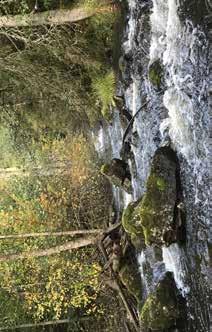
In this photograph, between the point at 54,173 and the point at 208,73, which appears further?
the point at 54,173

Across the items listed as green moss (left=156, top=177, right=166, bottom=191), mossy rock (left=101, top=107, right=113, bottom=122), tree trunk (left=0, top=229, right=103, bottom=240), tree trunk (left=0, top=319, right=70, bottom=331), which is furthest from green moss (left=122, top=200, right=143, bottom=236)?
tree trunk (left=0, top=319, right=70, bottom=331)

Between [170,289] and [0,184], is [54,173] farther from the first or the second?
[170,289]

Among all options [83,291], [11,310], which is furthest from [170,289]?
[11,310]

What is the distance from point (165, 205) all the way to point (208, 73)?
2.02m

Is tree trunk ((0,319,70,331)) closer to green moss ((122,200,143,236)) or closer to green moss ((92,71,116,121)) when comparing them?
green moss ((122,200,143,236))

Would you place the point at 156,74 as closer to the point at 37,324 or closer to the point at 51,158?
the point at 51,158

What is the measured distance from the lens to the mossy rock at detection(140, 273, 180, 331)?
332 inches

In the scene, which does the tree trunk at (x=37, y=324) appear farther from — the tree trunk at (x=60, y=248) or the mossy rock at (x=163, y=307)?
the mossy rock at (x=163, y=307)

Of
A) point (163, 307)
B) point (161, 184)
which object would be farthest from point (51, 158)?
point (161, 184)

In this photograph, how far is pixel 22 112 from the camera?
13.2 metres

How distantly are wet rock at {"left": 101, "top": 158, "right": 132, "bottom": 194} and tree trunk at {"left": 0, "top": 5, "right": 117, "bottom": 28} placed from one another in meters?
2.69

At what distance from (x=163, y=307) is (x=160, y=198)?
187 cm

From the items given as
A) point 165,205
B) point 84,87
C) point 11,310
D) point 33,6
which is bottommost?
point 11,310

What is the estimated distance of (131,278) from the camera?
36.4 ft
